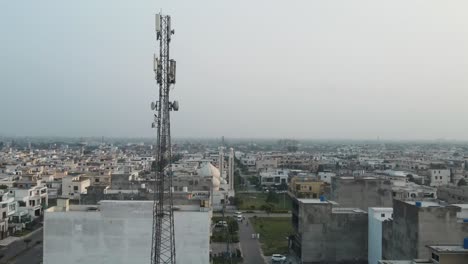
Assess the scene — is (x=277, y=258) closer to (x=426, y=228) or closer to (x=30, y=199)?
(x=426, y=228)

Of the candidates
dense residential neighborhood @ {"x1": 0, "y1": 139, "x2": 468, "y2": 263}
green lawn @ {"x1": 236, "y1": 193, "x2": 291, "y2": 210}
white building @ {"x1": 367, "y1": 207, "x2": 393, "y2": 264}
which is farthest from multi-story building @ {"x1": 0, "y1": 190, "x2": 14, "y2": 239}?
white building @ {"x1": 367, "y1": 207, "x2": 393, "y2": 264}

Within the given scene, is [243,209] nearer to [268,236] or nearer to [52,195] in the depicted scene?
[268,236]

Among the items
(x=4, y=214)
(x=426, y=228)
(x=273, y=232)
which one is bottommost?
(x=273, y=232)

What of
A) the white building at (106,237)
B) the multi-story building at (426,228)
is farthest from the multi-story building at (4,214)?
the multi-story building at (426,228)

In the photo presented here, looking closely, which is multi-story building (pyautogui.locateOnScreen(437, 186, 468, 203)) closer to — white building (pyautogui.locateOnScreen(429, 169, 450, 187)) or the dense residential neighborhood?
the dense residential neighborhood

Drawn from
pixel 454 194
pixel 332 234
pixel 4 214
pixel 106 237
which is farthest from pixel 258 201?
pixel 106 237

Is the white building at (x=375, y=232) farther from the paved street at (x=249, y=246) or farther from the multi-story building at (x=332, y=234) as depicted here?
the paved street at (x=249, y=246)

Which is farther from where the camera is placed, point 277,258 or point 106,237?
point 277,258
